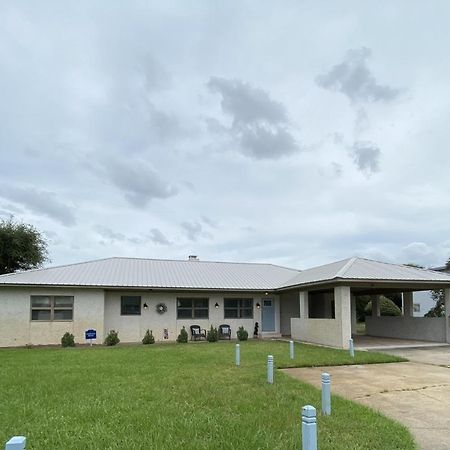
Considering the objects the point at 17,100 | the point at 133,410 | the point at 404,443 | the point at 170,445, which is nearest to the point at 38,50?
the point at 17,100

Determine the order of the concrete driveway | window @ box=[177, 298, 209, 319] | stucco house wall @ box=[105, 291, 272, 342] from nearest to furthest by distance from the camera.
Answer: the concrete driveway → stucco house wall @ box=[105, 291, 272, 342] → window @ box=[177, 298, 209, 319]

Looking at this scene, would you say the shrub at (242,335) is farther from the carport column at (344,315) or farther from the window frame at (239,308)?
the carport column at (344,315)

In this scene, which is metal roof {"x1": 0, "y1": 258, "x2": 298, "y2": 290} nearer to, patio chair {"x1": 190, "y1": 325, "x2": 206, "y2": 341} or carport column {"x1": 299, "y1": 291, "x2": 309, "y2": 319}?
patio chair {"x1": 190, "y1": 325, "x2": 206, "y2": 341}

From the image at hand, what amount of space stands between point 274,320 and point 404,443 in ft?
69.6

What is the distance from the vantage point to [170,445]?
584 cm

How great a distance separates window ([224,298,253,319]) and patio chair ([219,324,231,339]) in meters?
0.72

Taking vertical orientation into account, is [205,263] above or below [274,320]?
above

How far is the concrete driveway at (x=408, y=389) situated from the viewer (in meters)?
6.97

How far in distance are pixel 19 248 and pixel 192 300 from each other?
723 inches

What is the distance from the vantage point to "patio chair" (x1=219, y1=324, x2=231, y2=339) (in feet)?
82.0

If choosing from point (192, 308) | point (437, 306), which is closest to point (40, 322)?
point (192, 308)

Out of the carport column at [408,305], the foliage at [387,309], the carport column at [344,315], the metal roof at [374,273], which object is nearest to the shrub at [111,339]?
the metal roof at [374,273]

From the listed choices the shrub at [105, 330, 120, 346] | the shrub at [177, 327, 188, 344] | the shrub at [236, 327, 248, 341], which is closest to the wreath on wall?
the shrub at [177, 327, 188, 344]

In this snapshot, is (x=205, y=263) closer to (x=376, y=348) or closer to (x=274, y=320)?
(x=274, y=320)
